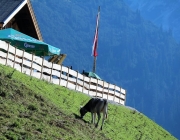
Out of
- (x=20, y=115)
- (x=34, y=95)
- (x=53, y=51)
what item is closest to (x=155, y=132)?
(x=53, y=51)

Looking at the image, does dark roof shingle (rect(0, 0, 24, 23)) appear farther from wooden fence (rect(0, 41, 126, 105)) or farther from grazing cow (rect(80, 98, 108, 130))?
grazing cow (rect(80, 98, 108, 130))

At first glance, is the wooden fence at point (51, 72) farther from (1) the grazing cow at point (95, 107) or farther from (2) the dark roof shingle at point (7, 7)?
(2) the dark roof shingle at point (7, 7)

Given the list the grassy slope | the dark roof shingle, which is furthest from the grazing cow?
the dark roof shingle

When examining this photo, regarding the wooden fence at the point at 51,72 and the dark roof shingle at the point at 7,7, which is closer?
the wooden fence at the point at 51,72

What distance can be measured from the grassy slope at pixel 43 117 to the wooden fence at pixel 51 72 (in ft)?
4.65

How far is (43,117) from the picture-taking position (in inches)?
653

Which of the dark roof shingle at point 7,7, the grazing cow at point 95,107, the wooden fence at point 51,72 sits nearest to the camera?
the grazing cow at point 95,107

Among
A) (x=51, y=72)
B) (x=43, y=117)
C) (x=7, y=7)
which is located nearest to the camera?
(x=43, y=117)

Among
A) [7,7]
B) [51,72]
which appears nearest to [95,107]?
[51,72]

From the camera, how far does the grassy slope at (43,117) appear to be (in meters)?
14.2

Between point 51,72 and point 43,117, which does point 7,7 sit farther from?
point 43,117

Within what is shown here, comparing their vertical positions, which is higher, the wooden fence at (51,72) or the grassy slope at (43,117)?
the wooden fence at (51,72)

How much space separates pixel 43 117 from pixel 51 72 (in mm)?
13843

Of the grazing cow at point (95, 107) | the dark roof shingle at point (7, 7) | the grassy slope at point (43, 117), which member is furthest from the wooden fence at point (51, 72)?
the dark roof shingle at point (7, 7)
